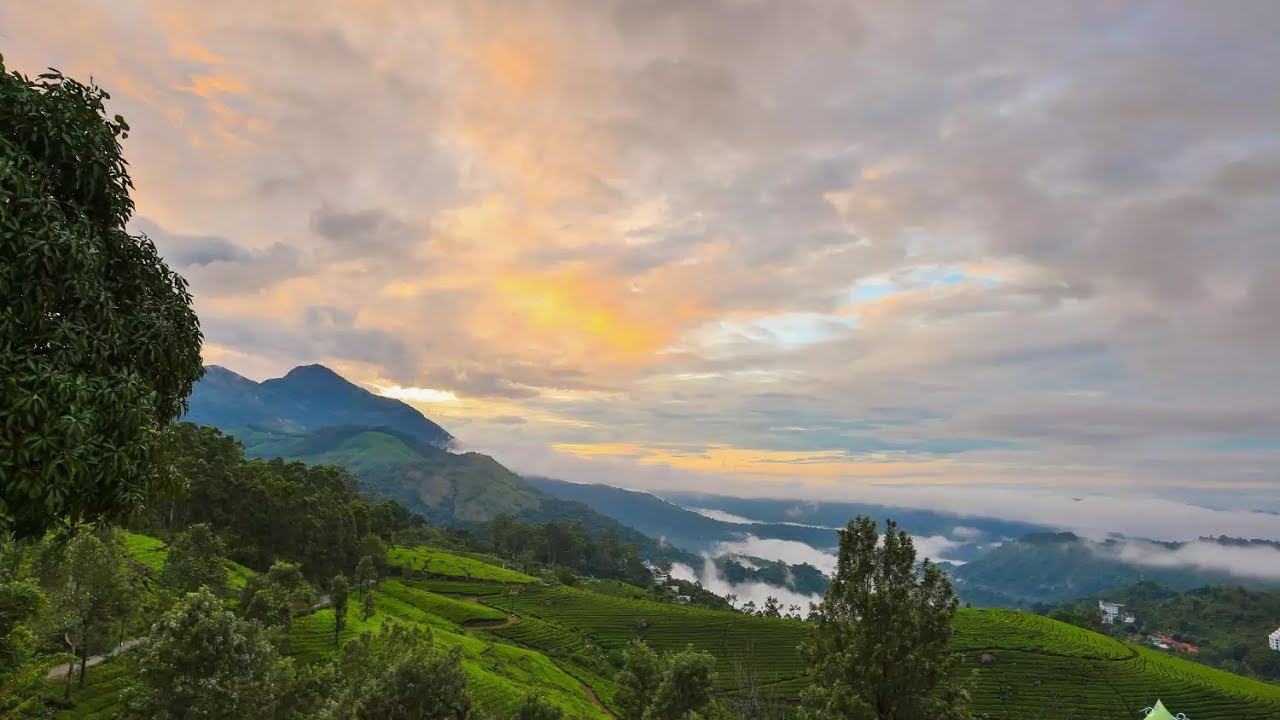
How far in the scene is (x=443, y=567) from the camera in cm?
12925

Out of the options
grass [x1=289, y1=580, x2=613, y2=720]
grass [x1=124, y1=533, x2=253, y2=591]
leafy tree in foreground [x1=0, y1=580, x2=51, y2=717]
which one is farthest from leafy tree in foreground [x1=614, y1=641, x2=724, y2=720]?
grass [x1=124, y1=533, x2=253, y2=591]

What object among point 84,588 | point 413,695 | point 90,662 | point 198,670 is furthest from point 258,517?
point 413,695

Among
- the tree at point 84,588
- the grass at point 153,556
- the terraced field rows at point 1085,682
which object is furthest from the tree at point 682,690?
the terraced field rows at point 1085,682

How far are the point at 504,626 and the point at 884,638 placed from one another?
9375cm

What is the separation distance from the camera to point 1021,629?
14238 centimetres

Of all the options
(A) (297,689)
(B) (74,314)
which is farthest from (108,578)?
(B) (74,314)

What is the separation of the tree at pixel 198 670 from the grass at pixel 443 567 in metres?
97.5

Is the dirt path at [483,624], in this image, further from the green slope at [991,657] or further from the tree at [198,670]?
the tree at [198,670]

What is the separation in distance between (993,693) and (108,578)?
131m

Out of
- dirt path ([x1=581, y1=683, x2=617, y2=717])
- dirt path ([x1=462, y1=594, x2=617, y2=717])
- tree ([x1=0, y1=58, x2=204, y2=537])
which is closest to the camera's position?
tree ([x1=0, y1=58, x2=204, y2=537])

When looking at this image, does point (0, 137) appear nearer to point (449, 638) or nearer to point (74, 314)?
point (74, 314)

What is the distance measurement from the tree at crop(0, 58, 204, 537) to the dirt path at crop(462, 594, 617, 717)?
77.2m

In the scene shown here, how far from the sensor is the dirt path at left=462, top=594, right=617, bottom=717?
7790 cm

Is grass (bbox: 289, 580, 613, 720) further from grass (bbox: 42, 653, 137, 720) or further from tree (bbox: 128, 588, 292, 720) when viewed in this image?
tree (bbox: 128, 588, 292, 720)
